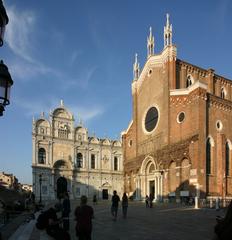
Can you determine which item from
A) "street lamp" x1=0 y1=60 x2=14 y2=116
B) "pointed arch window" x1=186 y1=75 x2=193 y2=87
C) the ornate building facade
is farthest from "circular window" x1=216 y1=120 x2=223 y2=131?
"street lamp" x1=0 y1=60 x2=14 y2=116

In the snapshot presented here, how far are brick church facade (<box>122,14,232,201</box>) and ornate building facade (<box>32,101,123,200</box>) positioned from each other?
27.5 feet

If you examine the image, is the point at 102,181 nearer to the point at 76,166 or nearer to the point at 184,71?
the point at 76,166

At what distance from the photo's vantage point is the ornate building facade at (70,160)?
51125 mm

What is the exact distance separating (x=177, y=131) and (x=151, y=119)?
273 inches

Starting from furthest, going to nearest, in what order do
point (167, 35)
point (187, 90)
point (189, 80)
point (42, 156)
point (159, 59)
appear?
1. point (42, 156)
2. point (189, 80)
3. point (159, 59)
4. point (167, 35)
5. point (187, 90)

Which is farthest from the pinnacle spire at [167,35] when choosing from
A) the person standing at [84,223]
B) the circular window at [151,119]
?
the person standing at [84,223]

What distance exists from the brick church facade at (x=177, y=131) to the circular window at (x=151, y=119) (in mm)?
131

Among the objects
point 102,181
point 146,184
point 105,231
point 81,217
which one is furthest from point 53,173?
point 81,217

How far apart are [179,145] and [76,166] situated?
23.4 meters

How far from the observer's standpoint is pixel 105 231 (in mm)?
13695

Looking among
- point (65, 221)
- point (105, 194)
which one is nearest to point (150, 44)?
point (105, 194)

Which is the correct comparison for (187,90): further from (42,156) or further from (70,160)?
(42,156)

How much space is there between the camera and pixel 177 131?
3803 centimetres

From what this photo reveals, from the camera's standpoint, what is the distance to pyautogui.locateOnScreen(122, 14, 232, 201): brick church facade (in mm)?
34625
